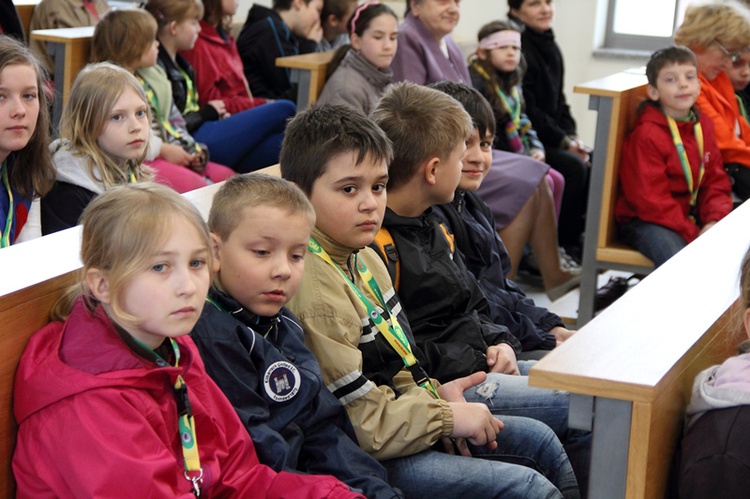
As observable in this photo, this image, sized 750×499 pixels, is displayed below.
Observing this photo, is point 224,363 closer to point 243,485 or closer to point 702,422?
point 243,485

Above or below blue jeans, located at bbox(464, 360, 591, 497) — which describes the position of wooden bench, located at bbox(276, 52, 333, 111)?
above

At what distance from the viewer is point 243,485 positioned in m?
1.67

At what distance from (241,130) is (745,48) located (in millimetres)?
2349

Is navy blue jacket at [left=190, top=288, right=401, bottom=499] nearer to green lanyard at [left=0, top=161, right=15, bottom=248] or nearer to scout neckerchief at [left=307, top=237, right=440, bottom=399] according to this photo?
scout neckerchief at [left=307, top=237, right=440, bottom=399]

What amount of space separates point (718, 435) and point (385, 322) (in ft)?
2.32

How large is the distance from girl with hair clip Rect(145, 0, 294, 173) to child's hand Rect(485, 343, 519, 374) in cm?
256

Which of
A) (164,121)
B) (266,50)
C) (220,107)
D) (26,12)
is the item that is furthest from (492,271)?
(26,12)

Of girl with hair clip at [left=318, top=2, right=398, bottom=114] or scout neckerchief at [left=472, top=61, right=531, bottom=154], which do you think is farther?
scout neckerchief at [left=472, top=61, right=531, bottom=154]

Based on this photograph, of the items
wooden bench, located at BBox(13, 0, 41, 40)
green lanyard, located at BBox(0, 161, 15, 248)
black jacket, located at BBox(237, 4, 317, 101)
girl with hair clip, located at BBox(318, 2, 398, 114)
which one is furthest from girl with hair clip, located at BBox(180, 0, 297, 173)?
green lanyard, located at BBox(0, 161, 15, 248)

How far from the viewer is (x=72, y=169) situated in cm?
300

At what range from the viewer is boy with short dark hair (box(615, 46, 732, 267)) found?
413cm

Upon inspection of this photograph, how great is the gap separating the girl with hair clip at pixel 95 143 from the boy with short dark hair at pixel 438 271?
93 cm

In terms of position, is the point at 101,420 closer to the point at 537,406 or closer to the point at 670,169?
the point at 537,406

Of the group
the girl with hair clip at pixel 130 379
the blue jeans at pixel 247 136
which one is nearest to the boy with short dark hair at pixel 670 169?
the blue jeans at pixel 247 136
